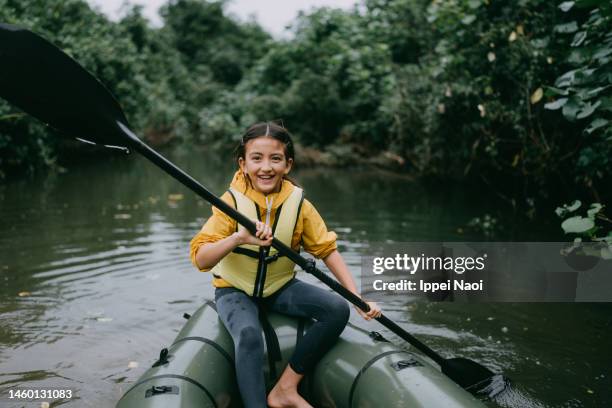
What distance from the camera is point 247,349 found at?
234cm

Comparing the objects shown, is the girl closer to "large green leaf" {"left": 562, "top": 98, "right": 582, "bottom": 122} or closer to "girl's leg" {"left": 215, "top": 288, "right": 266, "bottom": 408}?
"girl's leg" {"left": 215, "top": 288, "right": 266, "bottom": 408}

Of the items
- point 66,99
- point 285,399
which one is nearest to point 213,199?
point 66,99

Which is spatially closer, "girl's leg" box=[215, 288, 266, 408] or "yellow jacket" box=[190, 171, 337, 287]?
"girl's leg" box=[215, 288, 266, 408]

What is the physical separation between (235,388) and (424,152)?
739 centimetres

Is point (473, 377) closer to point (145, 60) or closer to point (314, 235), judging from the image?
point (314, 235)

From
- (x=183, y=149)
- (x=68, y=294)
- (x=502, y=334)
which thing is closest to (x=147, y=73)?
(x=183, y=149)

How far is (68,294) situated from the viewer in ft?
14.0

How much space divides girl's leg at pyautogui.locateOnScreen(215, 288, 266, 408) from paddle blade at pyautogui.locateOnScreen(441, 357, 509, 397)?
104 centimetres

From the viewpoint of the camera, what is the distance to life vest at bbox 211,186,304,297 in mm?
2611

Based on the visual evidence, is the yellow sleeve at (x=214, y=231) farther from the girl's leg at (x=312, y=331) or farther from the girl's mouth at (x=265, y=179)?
the girl's leg at (x=312, y=331)

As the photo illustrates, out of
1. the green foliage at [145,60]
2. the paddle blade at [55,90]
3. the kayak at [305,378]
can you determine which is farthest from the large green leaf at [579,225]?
the green foliage at [145,60]

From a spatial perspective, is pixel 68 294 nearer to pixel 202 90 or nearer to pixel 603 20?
pixel 603 20

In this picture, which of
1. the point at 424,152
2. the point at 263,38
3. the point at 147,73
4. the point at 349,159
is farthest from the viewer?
the point at 263,38

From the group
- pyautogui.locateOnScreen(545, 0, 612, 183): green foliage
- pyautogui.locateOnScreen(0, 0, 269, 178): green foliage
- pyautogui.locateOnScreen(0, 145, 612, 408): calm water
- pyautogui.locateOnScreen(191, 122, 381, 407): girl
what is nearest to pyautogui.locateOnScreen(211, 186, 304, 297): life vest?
pyautogui.locateOnScreen(191, 122, 381, 407): girl
